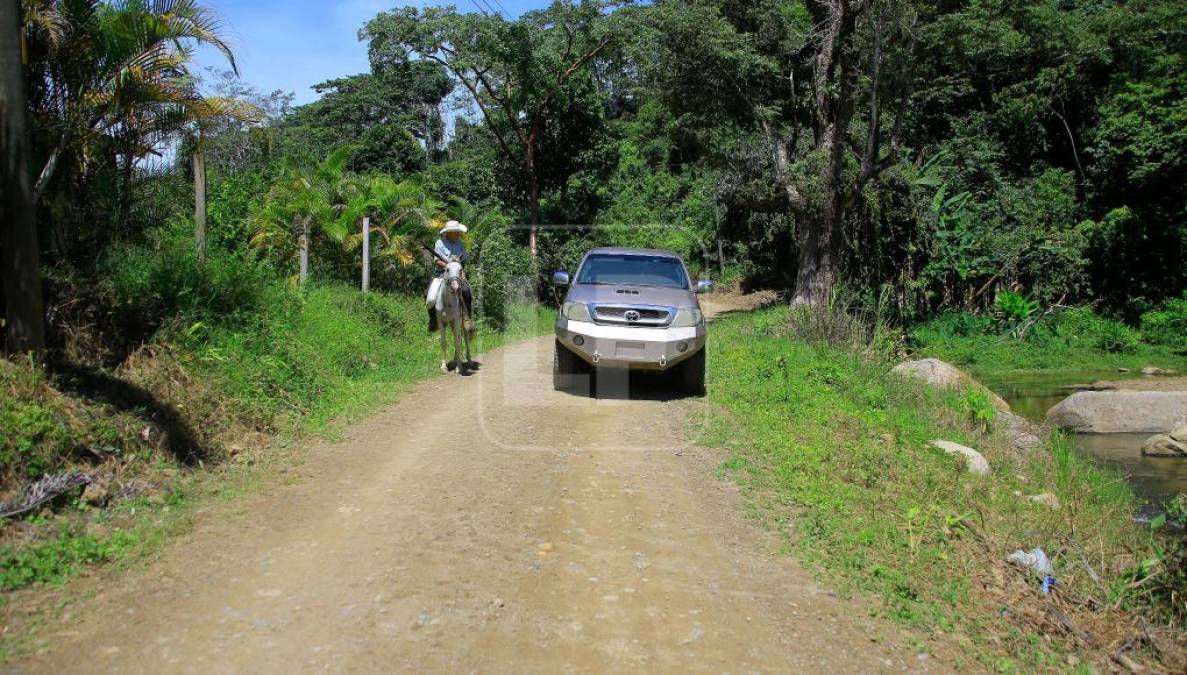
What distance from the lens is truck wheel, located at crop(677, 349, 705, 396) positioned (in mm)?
9820

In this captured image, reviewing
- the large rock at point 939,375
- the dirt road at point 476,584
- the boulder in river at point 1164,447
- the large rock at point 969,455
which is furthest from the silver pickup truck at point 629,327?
the boulder in river at point 1164,447

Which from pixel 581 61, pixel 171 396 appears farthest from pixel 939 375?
pixel 581 61

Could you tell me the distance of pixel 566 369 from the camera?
10.1 metres

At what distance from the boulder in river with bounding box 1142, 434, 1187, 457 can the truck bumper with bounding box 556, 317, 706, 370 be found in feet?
24.5

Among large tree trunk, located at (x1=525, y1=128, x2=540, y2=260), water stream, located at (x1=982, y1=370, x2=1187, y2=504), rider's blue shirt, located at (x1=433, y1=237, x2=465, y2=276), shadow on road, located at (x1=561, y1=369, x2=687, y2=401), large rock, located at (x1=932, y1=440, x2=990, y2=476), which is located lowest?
water stream, located at (x1=982, y1=370, x2=1187, y2=504)

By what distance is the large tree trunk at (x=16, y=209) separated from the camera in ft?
19.5

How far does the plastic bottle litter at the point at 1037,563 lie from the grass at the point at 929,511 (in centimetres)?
7

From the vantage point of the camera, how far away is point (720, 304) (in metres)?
35.0

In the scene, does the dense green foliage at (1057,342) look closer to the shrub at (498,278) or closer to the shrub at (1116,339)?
the shrub at (1116,339)

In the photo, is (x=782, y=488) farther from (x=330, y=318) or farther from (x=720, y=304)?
(x=720, y=304)

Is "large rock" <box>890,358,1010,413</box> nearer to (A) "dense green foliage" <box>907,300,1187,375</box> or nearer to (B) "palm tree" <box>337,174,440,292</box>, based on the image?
(A) "dense green foliage" <box>907,300,1187,375</box>

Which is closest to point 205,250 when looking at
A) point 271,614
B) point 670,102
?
point 271,614

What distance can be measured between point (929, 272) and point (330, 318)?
17603mm

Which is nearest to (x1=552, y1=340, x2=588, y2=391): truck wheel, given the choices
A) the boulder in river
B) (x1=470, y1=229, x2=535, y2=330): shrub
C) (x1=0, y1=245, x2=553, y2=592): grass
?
(x1=0, y1=245, x2=553, y2=592): grass
